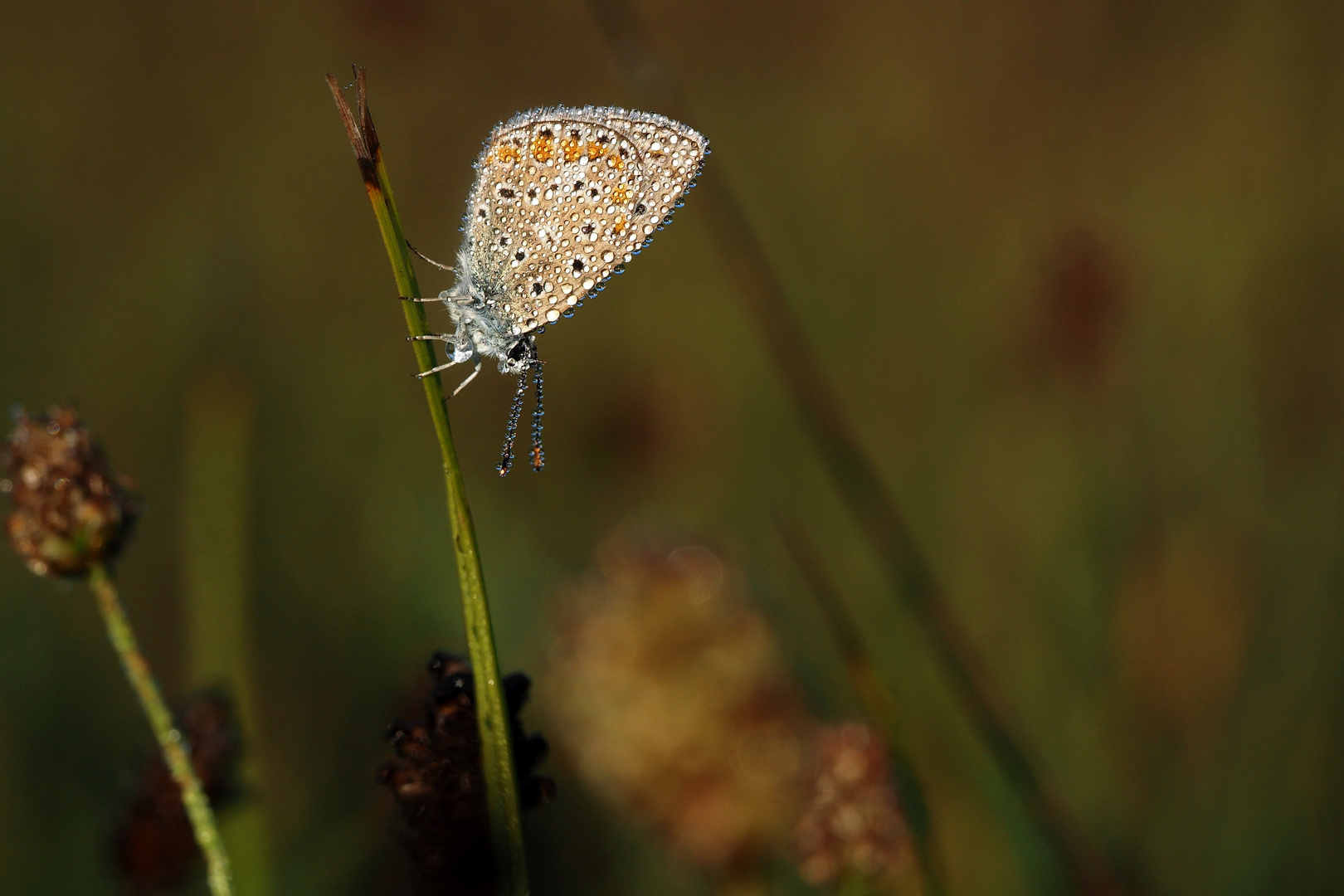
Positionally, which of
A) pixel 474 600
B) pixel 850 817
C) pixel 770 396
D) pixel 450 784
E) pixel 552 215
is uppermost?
pixel 552 215

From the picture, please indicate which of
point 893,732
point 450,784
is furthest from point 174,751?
point 893,732

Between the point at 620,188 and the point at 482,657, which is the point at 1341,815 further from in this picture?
the point at 482,657

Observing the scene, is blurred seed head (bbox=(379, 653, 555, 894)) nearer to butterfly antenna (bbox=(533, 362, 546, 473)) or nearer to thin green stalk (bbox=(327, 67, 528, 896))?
thin green stalk (bbox=(327, 67, 528, 896))

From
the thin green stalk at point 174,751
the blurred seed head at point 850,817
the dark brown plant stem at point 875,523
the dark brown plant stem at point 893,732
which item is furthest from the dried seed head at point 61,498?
the dark brown plant stem at point 875,523

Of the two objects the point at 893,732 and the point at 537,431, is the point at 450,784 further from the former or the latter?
the point at 537,431

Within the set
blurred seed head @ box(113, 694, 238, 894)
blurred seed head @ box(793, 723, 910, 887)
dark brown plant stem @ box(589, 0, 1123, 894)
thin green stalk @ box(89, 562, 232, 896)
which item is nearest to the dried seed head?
thin green stalk @ box(89, 562, 232, 896)

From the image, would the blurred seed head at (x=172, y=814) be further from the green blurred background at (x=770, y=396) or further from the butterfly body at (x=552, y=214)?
the butterfly body at (x=552, y=214)

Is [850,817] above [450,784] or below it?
below
